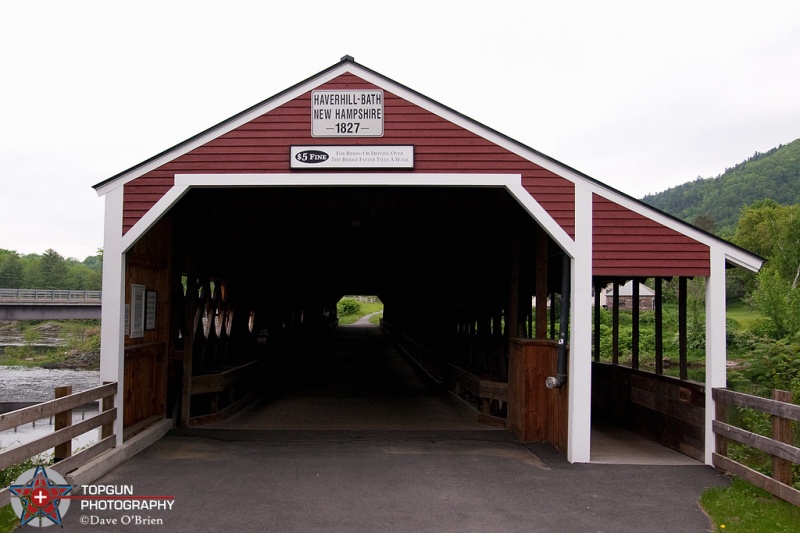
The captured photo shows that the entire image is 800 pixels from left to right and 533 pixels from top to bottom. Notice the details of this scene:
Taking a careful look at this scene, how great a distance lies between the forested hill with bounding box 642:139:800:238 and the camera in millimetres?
94812

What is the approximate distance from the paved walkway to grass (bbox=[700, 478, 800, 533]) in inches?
5.3

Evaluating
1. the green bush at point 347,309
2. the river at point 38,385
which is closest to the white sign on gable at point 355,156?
the river at point 38,385

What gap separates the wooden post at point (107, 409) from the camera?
6727 millimetres

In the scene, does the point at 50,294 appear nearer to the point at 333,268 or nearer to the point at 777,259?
the point at 333,268

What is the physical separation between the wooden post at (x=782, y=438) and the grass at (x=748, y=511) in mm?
179

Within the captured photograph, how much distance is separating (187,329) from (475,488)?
4669 mm

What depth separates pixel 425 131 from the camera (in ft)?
23.8

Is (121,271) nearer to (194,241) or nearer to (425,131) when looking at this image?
(194,241)

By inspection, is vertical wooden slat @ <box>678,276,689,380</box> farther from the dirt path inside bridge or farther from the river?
the river

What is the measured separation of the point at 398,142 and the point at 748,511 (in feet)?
14.9

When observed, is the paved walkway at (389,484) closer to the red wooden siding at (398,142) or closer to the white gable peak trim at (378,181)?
the white gable peak trim at (378,181)

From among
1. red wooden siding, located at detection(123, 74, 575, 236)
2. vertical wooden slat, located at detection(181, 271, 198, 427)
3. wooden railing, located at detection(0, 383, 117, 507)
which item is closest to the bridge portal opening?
vertical wooden slat, located at detection(181, 271, 198, 427)

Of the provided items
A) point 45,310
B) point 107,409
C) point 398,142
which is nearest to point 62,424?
point 107,409

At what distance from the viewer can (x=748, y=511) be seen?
518 centimetres
